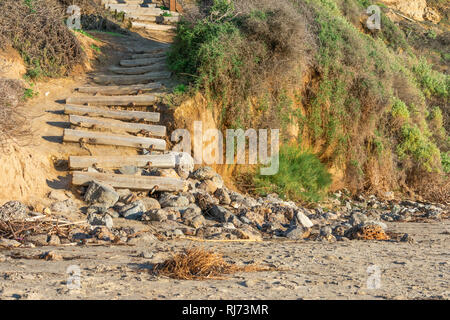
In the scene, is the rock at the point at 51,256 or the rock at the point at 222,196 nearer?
the rock at the point at 51,256

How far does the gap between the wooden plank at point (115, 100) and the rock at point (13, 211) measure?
3.56 meters

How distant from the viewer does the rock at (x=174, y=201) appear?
25.7 ft

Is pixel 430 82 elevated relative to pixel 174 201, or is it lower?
elevated

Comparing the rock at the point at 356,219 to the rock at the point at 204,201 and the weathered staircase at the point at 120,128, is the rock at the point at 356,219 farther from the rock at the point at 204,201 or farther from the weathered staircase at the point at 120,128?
the weathered staircase at the point at 120,128

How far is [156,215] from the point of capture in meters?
7.22

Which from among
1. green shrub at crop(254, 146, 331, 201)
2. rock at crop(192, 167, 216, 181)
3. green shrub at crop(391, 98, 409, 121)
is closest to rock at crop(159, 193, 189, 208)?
rock at crop(192, 167, 216, 181)

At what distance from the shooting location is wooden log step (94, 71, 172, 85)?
10.8 metres

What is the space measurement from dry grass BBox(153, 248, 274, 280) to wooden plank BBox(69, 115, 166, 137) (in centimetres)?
473

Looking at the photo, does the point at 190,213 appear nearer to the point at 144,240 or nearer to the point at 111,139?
the point at 144,240

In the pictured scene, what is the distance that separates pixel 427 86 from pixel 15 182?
12693 millimetres

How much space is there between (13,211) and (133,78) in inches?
199

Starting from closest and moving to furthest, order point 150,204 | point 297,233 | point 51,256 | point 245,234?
point 51,256
point 245,234
point 297,233
point 150,204

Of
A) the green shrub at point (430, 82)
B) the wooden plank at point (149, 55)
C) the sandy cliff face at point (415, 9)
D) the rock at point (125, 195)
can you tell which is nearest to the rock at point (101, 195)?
the rock at point (125, 195)

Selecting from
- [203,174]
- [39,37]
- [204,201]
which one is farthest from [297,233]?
[39,37]
